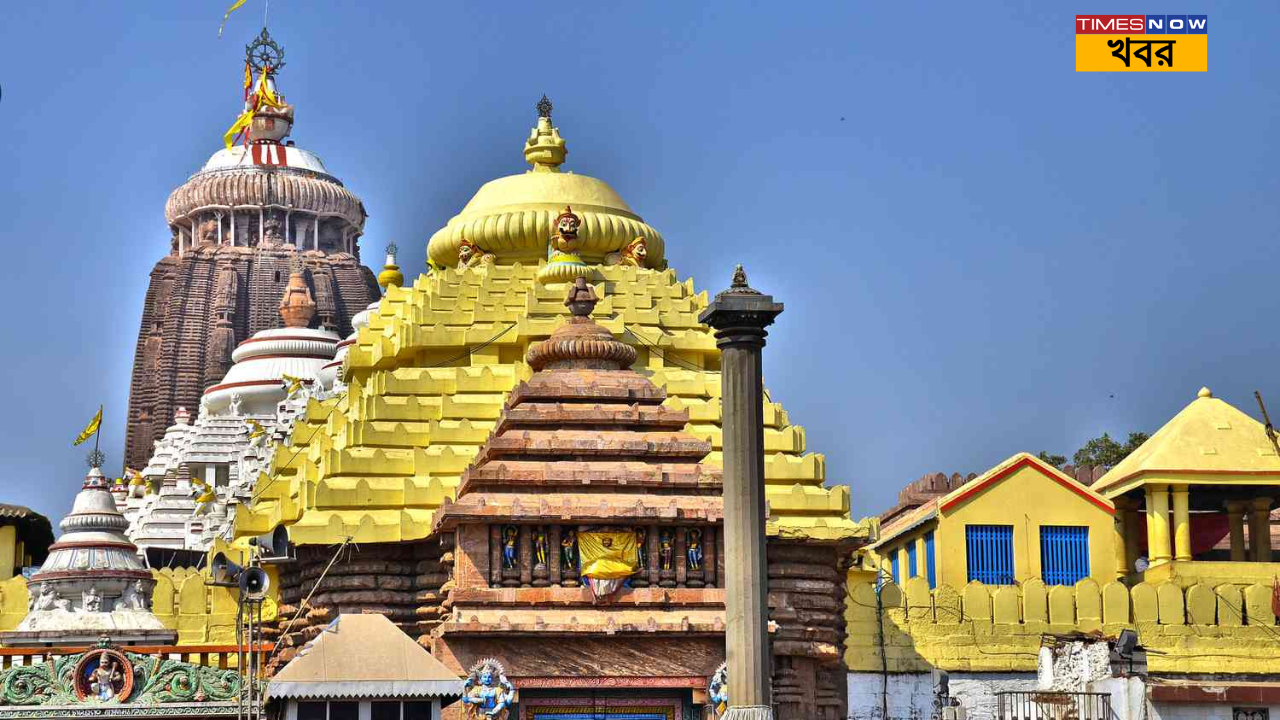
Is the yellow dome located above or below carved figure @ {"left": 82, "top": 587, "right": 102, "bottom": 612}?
above

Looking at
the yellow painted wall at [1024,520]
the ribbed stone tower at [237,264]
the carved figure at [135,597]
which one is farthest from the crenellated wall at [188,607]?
the ribbed stone tower at [237,264]

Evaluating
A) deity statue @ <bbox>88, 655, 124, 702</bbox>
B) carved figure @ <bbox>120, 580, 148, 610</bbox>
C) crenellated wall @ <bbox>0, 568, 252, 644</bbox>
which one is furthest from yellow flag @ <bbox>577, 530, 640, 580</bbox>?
crenellated wall @ <bbox>0, 568, 252, 644</bbox>

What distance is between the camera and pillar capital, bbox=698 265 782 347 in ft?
121

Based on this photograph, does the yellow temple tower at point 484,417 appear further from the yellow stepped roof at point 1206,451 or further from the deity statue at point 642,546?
the yellow stepped roof at point 1206,451

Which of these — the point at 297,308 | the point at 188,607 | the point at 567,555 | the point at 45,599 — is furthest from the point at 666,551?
the point at 297,308

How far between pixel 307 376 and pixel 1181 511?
34.8 metres

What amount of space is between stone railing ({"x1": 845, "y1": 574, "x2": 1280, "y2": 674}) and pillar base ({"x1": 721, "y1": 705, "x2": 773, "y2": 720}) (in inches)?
560

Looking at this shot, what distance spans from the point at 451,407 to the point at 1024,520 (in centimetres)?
1387

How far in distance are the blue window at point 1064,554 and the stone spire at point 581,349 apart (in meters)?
13.5

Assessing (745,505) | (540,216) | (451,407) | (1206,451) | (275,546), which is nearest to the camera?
(745,505)

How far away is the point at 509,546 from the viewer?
40.4 metres

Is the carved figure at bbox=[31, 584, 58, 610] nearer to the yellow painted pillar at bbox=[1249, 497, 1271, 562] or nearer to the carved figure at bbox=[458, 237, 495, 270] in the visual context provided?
the carved figure at bbox=[458, 237, 495, 270]

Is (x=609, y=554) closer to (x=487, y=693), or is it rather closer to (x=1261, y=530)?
(x=487, y=693)

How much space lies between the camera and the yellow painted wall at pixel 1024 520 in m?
53.8
